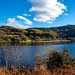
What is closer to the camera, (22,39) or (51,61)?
(51,61)

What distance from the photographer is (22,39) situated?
95625mm

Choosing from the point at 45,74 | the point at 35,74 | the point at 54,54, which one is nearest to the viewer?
the point at 45,74

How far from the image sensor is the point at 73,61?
10273 millimetres

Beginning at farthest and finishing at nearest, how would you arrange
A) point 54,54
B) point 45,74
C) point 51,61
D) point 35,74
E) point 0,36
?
point 54,54
point 51,61
point 0,36
point 35,74
point 45,74

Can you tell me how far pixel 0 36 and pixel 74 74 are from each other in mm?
4862

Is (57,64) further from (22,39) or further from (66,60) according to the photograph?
(22,39)

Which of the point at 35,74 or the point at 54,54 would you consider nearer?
the point at 35,74

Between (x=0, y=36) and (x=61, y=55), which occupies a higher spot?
(x=0, y=36)

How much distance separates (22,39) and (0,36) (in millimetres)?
91248

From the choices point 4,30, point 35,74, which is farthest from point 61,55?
point 4,30

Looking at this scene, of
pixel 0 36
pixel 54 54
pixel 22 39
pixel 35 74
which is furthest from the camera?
pixel 22 39

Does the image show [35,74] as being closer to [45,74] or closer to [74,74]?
[45,74]

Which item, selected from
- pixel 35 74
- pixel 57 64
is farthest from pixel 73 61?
pixel 35 74

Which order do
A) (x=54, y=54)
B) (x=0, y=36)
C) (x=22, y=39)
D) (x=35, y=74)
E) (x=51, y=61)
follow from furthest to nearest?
(x=22, y=39) < (x=54, y=54) < (x=51, y=61) < (x=0, y=36) < (x=35, y=74)
